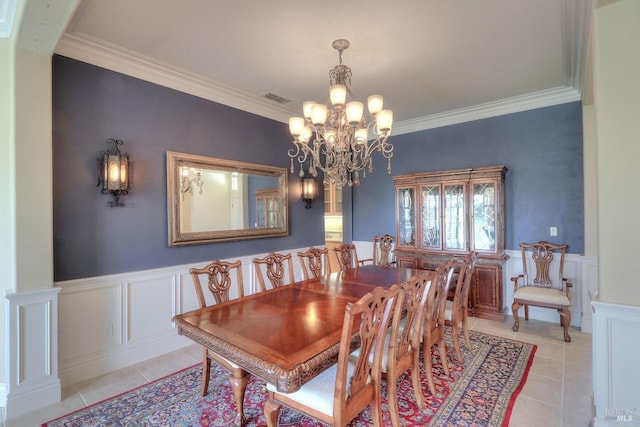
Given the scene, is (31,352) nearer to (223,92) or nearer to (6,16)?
(6,16)

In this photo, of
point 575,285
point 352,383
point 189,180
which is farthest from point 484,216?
point 189,180

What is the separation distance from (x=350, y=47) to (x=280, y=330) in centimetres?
243

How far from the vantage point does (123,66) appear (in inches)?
113

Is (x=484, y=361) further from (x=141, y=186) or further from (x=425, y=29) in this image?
(x=141, y=186)

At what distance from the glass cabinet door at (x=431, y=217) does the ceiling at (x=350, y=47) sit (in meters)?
1.28

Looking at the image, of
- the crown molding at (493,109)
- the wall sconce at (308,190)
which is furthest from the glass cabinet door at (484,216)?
the wall sconce at (308,190)

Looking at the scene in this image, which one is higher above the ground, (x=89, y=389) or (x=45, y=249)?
(x=45, y=249)

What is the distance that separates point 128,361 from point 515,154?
16.8ft

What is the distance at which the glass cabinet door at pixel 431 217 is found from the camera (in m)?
4.34

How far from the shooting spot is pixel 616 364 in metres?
1.77

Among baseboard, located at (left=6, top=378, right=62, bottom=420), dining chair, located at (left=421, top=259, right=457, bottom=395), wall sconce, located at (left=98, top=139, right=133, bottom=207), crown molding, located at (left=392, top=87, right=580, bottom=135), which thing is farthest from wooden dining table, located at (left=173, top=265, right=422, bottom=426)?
crown molding, located at (left=392, top=87, right=580, bottom=135)

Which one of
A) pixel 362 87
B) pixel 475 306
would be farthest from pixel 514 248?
pixel 362 87

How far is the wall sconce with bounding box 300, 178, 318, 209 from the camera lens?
15.6 feet

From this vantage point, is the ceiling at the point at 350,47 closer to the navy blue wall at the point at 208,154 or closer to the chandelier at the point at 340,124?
the navy blue wall at the point at 208,154
